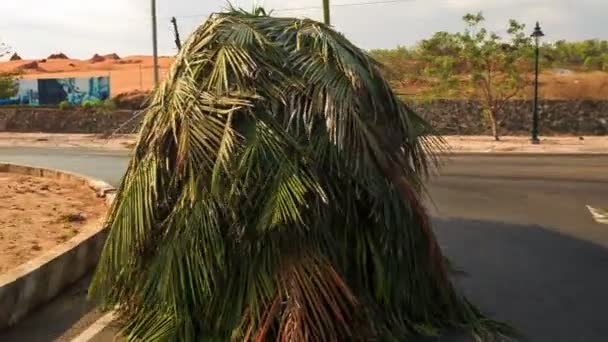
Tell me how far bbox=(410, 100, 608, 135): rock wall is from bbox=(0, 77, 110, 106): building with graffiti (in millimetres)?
21186

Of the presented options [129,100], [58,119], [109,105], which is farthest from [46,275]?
[129,100]

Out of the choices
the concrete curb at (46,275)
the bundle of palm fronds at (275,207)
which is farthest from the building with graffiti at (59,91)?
the bundle of palm fronds at (275,207)

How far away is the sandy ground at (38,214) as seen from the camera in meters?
6.61

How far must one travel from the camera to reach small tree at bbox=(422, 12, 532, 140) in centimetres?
2630

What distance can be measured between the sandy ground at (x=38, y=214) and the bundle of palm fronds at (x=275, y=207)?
2.06 m

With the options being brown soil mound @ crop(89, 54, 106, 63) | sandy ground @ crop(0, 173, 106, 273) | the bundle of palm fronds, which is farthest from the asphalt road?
brown soil mound @ crop(89, 54, 106, 63)

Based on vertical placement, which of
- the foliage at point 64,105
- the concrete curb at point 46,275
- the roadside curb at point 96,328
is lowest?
the roadside curb at point 96,328

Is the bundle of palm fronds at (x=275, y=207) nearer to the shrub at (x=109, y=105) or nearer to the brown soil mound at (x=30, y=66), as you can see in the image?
the shrub at (x=109, y=105)

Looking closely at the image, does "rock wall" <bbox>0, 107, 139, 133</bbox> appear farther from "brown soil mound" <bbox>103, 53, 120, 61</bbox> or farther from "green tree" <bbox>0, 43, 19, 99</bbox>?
"brown soil mound" <bbox>103, 53, 120, 61</bbox>

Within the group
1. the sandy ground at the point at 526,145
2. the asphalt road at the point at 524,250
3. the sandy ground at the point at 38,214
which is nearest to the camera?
the asphalt road at the point at 524,250

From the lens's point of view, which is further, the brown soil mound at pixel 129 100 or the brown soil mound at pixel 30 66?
the brown soil mound at pixel 30 66

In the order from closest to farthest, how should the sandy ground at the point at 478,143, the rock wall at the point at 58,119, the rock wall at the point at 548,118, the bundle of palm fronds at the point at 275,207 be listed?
the bundle of palm fronds at the point at 275,207, the sandy ground at the point at 478,143, the rock wall at the point at 548,118, the rock wall at the point at 58,119

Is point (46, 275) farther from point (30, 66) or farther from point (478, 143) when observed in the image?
point (30, 66)

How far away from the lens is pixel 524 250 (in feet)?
25.1
